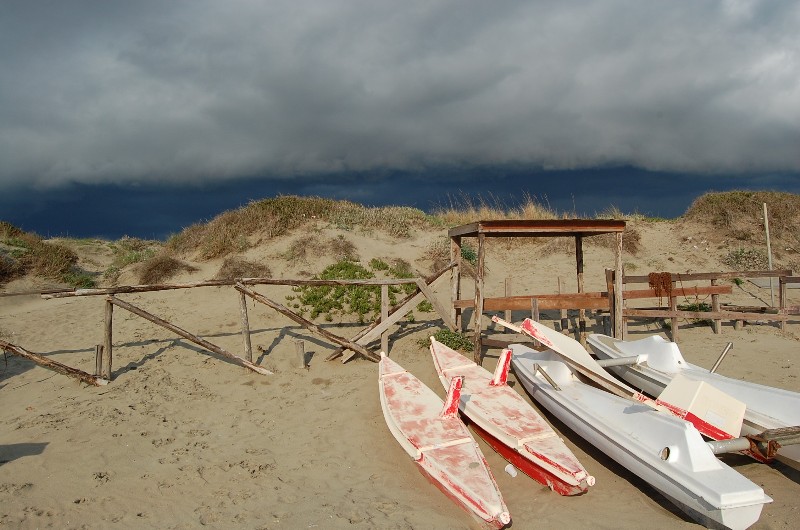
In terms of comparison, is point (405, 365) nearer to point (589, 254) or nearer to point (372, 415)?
point (372, 415)

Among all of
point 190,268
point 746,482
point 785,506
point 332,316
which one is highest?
point 190,268

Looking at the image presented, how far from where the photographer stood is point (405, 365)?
33.5ft

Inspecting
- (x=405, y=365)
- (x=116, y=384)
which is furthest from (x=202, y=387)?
(x=405, y=365)

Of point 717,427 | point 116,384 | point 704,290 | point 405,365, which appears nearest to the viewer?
point 717,427

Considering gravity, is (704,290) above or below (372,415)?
above

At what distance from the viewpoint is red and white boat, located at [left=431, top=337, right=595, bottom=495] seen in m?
5.28

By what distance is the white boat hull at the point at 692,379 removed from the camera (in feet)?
19.8

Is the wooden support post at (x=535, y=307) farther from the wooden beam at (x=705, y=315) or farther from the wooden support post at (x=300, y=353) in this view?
the wooden support post at (x=300, y=353)

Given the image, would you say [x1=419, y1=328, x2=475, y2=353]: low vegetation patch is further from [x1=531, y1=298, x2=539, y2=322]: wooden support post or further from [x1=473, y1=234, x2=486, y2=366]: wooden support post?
[x1=531, y1=298, x2=539, y2=322]: wooden support post

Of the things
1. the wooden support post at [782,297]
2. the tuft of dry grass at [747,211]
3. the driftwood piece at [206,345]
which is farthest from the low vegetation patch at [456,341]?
the tuft of dry grass at [747,211]

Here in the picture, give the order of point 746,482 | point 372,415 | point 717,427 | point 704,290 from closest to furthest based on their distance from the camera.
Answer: point 746,482
point 717,427
point 372,415
point 704,290

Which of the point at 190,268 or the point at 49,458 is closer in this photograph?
the point at 49,458

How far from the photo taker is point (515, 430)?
6.11 m

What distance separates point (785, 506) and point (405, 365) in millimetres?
6404
